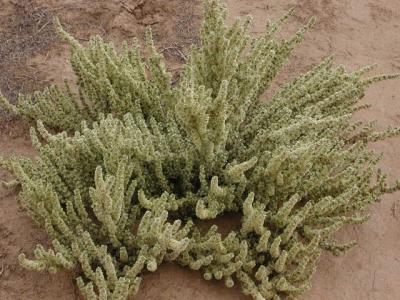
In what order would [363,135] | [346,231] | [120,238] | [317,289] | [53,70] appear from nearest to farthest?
1. [120,238]
2. [317,289]
3. [346,231]
4. [363,135]
5. [53,70]

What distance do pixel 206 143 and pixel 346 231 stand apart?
2.80 ft

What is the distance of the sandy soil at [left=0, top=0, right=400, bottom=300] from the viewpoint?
237 centimetres

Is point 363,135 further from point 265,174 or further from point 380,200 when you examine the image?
point 265,174

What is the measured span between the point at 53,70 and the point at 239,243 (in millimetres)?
1711

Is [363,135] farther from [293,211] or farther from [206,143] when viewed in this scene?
[206,143]

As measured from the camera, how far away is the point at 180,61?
3605 millimetres

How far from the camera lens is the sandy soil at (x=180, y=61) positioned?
237 cm

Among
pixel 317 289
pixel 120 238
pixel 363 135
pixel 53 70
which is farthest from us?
pixel 53 70

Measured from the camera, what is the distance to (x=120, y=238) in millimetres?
2311

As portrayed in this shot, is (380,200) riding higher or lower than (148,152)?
lower

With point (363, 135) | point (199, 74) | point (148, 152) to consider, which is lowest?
point (363, 135)

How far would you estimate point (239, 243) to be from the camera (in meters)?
2.38

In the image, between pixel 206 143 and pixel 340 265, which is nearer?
pixel 206 143

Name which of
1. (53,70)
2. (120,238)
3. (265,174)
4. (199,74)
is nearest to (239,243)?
(265,174)
